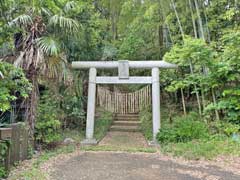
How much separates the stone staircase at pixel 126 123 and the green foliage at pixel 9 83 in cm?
495

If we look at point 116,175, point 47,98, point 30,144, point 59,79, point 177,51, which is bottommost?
point 116,175

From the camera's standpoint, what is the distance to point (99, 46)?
29.5 ft

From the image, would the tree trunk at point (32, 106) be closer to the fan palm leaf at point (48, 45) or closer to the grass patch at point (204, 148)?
the fan palm leaf at point (48, 45)

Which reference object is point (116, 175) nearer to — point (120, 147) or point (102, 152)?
point (102, 152)

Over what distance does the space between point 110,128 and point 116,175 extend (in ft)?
15.7

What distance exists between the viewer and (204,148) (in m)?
5.39

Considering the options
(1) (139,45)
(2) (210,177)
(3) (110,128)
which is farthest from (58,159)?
(1) (139,45)

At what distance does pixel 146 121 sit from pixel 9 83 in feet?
20.1

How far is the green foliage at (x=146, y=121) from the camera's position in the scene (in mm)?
7930

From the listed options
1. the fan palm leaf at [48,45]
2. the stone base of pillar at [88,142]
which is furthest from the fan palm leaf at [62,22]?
the stone base of pillar at [88,142]

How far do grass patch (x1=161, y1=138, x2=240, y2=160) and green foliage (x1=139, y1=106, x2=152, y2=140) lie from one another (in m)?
1.76

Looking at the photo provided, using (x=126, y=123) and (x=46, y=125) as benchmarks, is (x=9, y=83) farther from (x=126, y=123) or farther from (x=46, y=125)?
(x=126, y=123)

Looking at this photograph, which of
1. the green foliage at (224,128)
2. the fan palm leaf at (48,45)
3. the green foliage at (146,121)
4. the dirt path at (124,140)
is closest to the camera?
the fan palm leaf at (48,45)

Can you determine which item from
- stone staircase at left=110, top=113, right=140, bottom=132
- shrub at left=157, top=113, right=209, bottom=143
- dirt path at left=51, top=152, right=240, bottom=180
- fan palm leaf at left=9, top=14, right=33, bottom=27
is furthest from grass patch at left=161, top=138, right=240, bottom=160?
fan palm leaf at left=9, top=14, right=33, bottom=27
